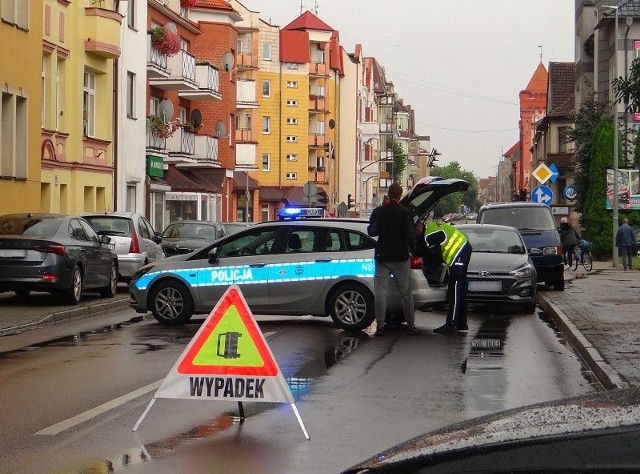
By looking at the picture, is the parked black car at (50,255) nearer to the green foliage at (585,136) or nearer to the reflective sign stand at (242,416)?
the reflective sign stand at (242,416)

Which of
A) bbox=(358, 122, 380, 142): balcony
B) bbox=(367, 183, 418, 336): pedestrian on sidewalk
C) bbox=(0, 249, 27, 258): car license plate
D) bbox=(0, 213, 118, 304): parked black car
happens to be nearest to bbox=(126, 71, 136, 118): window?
bbox=(0, 213, 118, 304): parked black car

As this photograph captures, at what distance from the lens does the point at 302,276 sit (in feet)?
55.9

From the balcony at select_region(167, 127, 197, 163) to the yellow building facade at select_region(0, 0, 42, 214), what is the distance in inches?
746

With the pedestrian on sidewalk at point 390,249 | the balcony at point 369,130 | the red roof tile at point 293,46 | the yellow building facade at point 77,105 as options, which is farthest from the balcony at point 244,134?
the pedestrian on sidewalk at point 390,249

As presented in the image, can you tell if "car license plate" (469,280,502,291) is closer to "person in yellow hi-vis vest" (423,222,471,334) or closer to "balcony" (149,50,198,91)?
"person in yellow hi-vis vest" (423,222,471,334)

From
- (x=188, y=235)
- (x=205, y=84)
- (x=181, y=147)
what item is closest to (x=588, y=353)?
(x=188, y=235)

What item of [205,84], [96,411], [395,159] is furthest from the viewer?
[395,159]

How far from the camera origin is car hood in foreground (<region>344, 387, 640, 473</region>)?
320 centimetres

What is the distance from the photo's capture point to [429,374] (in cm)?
1209

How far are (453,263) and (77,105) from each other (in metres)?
21.7

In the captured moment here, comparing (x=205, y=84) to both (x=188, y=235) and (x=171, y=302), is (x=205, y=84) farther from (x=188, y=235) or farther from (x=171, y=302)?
(x=171, y=302)

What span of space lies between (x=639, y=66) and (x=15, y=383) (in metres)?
7.95

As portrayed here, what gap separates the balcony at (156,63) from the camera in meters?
44.9

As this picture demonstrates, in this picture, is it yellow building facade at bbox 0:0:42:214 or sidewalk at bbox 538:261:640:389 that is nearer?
sidewalk at bbox 538:261:640:389
